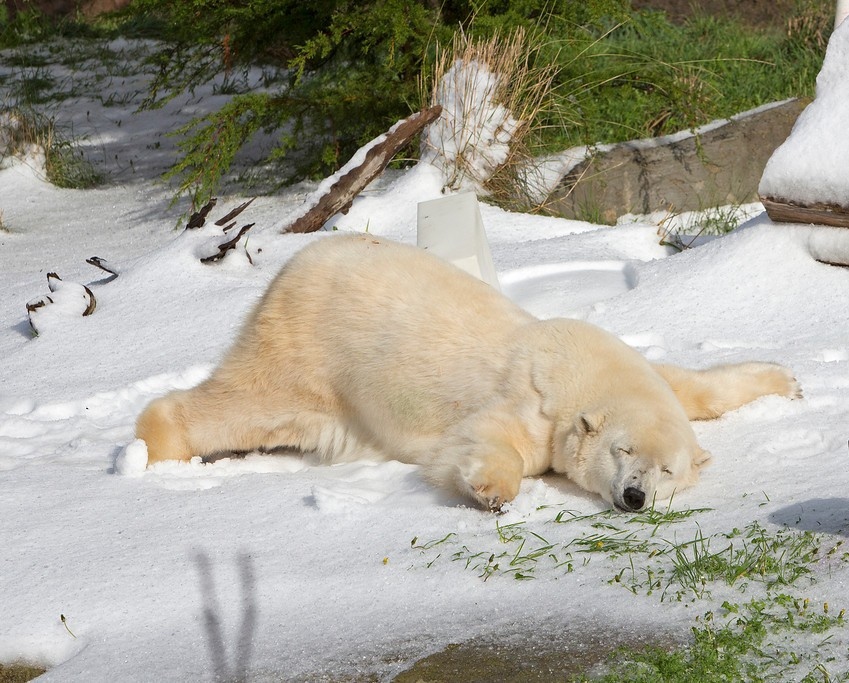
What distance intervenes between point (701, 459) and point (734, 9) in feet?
31.4

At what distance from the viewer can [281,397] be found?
400cm

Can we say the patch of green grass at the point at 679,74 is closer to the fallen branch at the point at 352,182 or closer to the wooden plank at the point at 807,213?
the fallen branch at the point at 352,182

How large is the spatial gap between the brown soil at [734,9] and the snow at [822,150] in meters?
6.51

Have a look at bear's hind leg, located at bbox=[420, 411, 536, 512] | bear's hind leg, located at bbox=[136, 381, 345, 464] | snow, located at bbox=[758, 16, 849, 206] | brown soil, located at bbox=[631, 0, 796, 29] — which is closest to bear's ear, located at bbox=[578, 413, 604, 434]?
bear's hind leg, located at bbox=[420, 411, 536, 512]

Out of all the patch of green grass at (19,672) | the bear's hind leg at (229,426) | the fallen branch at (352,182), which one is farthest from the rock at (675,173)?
the patch of green grass at (19,672)

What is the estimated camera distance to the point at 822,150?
5031 millimetres

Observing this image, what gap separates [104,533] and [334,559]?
2.64 ft

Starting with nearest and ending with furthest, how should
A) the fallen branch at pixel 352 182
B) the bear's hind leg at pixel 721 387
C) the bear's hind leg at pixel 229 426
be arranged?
the bear's hind leg at pixel 721 387, the bear's hind leg at pixel 229 426, the fallen branch at pixel 352 182

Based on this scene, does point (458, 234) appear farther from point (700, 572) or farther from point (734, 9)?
point (734, 9)

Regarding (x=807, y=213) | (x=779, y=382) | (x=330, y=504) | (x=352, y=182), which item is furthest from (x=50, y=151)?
(x=779, y=382)

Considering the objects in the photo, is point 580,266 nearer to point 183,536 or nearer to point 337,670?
point 183,536

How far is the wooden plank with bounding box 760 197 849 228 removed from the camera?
16.7 feet

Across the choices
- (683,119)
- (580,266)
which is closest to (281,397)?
(580,266)

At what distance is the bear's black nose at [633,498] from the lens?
3174 millimetres
